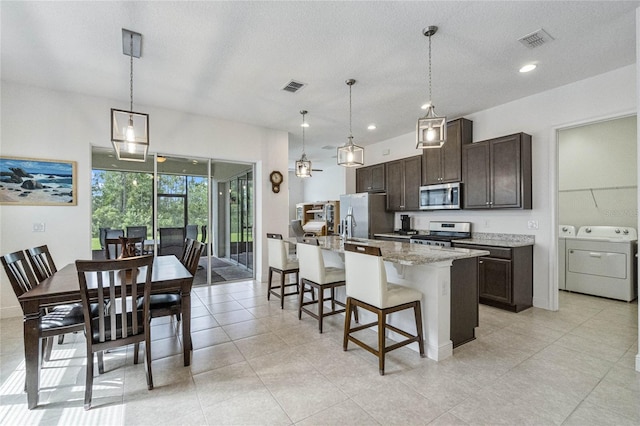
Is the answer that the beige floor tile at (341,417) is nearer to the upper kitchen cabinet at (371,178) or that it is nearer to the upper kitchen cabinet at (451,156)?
the upper kitchen cabinet at (451,156)

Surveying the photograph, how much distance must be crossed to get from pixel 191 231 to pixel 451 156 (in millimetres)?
4597

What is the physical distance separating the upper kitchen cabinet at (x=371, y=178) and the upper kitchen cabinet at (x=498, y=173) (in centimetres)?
181

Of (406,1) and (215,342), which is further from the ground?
(406,1)

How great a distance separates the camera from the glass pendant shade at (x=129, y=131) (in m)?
2.70

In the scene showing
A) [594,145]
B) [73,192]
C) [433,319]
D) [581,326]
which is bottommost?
[581,326]

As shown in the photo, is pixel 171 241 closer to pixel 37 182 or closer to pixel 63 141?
pixel 37 182

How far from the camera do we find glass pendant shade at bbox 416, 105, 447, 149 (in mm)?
2766

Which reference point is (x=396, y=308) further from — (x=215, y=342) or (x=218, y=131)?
(x=218, y=131)

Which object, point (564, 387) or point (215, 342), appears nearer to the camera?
point (564, 387)

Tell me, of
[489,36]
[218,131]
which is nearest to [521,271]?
[489,36]

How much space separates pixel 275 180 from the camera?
5621mm

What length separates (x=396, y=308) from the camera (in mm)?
2406

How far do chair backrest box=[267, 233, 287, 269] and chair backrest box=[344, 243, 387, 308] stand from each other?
4.55 feet

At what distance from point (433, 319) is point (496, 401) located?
2.30 ft
